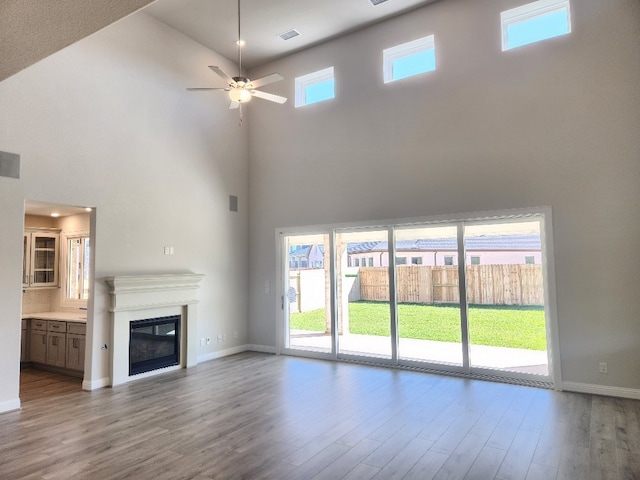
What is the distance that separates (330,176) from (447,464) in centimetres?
473

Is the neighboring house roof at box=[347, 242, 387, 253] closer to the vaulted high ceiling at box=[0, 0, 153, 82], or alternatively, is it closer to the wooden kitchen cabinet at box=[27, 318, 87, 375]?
the wooden kitchen cabinet at box=[27, 318, 87, 375]

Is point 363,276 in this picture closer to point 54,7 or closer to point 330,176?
point 330,176

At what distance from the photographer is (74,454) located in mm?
3365

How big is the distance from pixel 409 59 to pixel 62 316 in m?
6.83

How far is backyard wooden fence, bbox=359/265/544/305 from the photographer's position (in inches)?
209

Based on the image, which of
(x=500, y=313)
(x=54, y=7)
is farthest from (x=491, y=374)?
(x=54, y=7)

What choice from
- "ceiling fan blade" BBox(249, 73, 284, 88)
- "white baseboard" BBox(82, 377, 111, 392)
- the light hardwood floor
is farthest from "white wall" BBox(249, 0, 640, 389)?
"white baseboard" BBox(82, 377, 111, 392)

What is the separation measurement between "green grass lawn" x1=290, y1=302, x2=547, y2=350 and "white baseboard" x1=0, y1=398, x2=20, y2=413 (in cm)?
425

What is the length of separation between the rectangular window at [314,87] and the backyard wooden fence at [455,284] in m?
3.21

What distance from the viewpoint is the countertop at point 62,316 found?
582 cm

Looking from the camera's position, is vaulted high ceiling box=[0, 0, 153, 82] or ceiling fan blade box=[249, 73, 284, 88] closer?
vaulted high ceiling box=[0, 0, 153, 82]

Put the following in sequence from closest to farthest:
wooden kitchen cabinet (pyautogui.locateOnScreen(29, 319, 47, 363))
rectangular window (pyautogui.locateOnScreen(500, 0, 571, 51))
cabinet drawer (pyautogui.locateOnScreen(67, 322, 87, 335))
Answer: rectangular window (pyautogui.locateOnScreen(500, 0, 571, 51)) → cabinet drawer (pyautogui.locateOnScreen(67, 322, 87, 335)) → wooden kitchen cabinet (pyautogui.locateOnScreen(29, 319, 47, 363))

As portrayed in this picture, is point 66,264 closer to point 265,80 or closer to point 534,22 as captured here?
point 265,80

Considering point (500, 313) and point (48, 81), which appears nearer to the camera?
point (48, 81)
